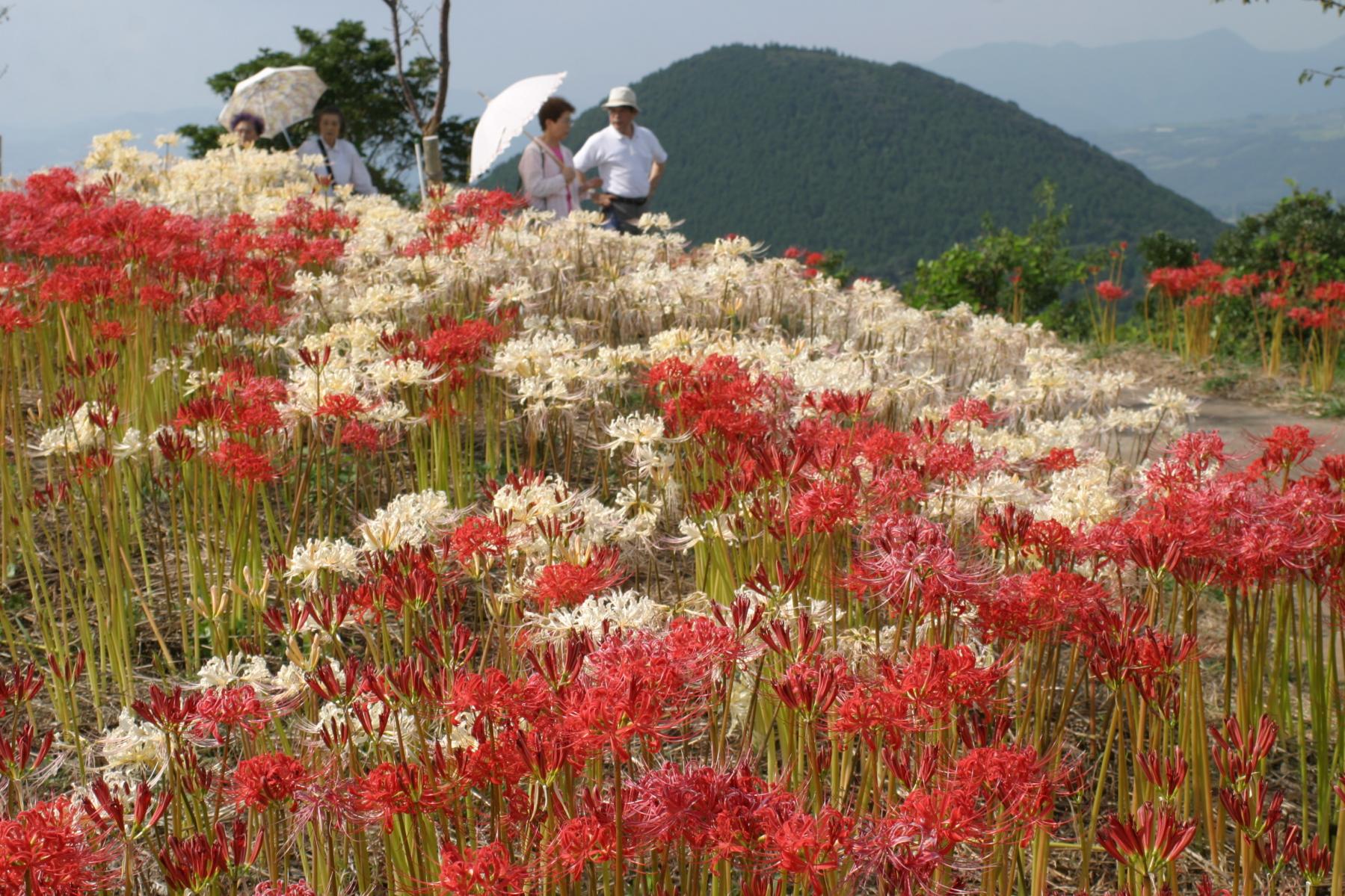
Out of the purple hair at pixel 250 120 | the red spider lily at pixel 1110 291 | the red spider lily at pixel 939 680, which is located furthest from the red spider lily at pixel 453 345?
the purple hair at pixel 250 120

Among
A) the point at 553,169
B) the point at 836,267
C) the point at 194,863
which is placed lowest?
the point at 194,863

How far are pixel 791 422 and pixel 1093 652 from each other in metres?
1.93

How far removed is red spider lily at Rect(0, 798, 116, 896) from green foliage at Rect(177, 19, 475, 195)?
29240 millimetres

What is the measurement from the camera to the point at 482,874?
59.5 inches

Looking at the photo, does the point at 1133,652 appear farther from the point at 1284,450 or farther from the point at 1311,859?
the point at 1284,450

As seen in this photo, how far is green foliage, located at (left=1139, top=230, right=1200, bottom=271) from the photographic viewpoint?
50.0 ft

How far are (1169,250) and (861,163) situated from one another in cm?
6812

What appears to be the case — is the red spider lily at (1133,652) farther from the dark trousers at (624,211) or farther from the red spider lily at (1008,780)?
the dark trousers at (624,211)

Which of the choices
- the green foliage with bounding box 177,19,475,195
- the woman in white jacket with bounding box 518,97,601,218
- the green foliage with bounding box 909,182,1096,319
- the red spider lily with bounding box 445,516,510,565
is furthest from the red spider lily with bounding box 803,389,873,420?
the green foliage with bounding box 177,19,475,195

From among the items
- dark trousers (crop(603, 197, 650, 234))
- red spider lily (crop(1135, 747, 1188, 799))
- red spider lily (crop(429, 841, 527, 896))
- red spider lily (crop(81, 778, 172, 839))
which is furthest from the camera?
dark trousers (crop(603, 197, 650, 234))

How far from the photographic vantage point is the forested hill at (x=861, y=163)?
74375 millimetres

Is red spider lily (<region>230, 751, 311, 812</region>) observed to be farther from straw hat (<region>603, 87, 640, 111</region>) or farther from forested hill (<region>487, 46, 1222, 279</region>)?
forested hill (<region>487, 46, 1222, 279</region>)

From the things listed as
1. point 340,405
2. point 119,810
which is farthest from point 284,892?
point 340,405

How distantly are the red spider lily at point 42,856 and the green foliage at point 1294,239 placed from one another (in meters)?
14.2
